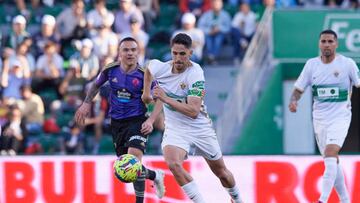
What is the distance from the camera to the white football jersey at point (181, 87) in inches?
576

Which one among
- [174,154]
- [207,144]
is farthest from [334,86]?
[174,154]

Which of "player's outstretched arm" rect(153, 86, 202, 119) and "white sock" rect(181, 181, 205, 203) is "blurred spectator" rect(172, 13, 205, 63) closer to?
"white sock" rect(181, 181, 205, 203)

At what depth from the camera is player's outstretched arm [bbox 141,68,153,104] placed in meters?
15.0

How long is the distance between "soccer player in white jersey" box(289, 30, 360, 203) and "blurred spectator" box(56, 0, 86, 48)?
340 inches

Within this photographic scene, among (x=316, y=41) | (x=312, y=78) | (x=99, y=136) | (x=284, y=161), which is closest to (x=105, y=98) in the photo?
(x=99, y=136)

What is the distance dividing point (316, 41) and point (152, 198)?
5.53m

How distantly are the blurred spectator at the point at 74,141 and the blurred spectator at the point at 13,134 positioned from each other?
81cm

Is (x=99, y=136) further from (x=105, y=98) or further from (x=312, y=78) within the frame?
(x=312, y=78)

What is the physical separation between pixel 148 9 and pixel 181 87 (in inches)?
397

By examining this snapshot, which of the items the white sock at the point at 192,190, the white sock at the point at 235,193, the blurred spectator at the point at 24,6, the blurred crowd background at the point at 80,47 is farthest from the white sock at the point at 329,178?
the blurred spectator at the point at 24,6

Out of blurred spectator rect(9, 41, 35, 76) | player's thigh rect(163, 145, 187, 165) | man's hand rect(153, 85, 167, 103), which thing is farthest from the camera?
blurred spectator rect(9, 41, 35, 76)

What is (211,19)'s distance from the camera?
78.3ft

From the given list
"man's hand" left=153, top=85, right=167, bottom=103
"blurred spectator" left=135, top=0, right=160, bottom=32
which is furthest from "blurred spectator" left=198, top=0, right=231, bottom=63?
"man's hand" left=153, top=85, right=167, bottom=103

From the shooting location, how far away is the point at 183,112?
14539 millimetres
